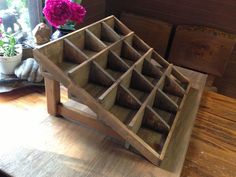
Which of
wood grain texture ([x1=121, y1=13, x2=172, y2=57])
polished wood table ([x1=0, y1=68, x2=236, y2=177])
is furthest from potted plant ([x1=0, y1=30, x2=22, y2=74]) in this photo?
wood grain texture ([x1=121, y1=13, x2=172, y2=57])

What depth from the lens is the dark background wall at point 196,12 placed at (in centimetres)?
175

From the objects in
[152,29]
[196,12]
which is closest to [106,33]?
[152,29]

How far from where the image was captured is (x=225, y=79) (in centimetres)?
195

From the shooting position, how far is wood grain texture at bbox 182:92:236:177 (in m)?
0.71

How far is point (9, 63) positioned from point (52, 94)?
36cm

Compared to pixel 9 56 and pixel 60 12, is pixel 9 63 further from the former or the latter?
pixel 60 12

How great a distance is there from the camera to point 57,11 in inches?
37.2

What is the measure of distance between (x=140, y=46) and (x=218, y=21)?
3.40 ft

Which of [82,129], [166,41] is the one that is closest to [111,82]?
[82,129]

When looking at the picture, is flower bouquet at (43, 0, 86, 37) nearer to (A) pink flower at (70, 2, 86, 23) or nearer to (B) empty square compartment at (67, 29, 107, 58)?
(A) pink flower at (70, 2, 86, 23)

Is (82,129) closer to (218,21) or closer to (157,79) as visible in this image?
(157,79)

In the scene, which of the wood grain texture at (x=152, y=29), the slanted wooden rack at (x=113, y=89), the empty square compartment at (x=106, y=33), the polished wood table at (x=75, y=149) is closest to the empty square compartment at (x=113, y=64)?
the slanted wooden rack at (x=113, y=89)

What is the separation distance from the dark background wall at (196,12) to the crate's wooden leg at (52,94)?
1.40 metres

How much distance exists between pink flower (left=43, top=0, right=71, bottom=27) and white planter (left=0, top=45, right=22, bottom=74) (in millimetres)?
235
